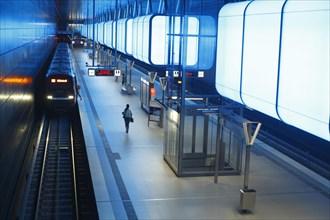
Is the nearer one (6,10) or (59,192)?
(6,10)

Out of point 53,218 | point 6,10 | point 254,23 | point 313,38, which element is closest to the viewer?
point 313,38

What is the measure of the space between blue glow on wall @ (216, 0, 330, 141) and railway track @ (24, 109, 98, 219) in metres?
6.46

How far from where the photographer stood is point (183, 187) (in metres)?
13.0

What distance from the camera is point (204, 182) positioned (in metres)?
13.5

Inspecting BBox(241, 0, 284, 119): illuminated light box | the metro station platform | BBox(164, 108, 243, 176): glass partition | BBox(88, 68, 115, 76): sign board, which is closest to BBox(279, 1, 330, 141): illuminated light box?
BBox(241, 0, 284, 119): illuminated light box

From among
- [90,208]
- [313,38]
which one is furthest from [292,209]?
[313,38]

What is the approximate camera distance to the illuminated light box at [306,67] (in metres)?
4.00

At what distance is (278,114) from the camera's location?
16.4 feet

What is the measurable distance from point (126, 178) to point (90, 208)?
126cm

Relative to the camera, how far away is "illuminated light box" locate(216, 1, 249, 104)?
6.46 m

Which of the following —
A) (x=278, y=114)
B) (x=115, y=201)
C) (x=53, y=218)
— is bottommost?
(x=53, y=218)

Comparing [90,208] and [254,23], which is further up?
[254,23]

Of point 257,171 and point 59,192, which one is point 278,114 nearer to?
point 257,171

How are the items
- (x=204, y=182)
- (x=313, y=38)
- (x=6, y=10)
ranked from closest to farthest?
(x=313, y=38) < (x=6, y=10) < (x=204, y=182)
